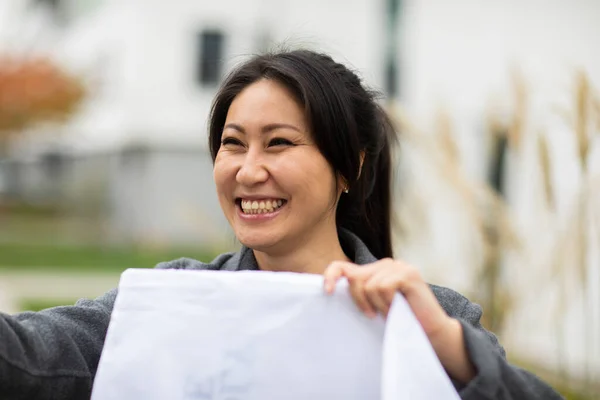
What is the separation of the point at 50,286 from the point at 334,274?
1030 cm

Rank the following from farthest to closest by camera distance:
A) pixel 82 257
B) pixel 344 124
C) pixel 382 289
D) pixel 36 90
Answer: pixel 36 90
pixel 82 257
pixel 344 124
pixel 382 289

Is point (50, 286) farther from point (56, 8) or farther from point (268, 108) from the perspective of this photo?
point (56, 8)

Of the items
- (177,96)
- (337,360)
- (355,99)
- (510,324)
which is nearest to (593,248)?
(510,324)

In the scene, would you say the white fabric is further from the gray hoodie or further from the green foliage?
the green foliage

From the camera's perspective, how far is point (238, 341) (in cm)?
183

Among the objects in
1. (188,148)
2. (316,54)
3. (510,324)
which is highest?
(316,54)

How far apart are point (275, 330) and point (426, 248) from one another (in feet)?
11.0

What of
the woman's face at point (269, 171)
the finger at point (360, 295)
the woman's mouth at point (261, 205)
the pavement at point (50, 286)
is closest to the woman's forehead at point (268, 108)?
the woman's face at point (269, 171)

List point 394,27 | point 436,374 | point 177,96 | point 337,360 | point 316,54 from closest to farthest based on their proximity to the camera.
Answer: point 436,374 → point 337,360 → point 316,54 → point 394,27 → point 177,96

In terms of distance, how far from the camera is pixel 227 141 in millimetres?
2078

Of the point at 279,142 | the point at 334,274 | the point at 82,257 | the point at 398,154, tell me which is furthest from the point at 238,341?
the point at 82,257

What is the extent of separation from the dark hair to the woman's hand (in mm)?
439

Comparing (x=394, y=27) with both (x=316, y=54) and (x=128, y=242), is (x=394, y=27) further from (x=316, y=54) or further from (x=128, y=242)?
(x=316, y=54)

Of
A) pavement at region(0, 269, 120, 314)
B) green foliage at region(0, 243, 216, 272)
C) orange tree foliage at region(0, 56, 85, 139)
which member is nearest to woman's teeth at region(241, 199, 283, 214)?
pavement at region(0, 269, 120, 314)
